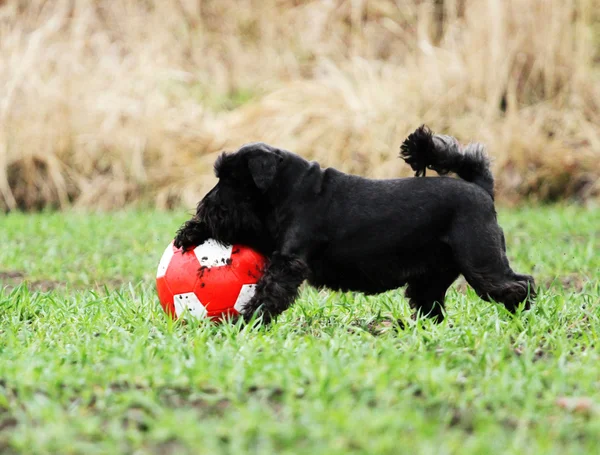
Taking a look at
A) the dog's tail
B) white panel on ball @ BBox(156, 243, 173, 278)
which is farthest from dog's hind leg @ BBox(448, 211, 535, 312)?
white panel on ball @ BBox(156, 243, 173, 278)

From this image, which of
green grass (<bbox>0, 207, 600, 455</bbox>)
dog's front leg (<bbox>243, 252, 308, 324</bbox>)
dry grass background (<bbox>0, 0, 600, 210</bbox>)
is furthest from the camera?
dry grass background (<bbox>0, 0, 600, 210</bbox>)

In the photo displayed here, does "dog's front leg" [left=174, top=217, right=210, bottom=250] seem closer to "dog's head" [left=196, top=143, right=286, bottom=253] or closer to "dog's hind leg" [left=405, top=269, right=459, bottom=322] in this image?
"dog's head" [left=196, top=143, right=286, bottom=253]

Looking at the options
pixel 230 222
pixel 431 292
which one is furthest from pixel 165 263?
pixel 431 292

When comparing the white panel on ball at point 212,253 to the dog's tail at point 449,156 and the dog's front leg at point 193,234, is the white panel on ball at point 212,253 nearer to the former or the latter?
the dog's front leg at point 193,234

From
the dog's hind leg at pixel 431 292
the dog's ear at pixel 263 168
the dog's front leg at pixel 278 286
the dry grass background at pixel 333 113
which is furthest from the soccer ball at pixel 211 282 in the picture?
the dry grass background at pixel 333 113

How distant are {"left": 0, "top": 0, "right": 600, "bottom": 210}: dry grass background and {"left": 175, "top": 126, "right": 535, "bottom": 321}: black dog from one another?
5841 millimetres

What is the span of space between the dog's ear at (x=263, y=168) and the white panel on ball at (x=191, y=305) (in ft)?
2.05

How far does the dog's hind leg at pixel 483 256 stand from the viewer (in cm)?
409

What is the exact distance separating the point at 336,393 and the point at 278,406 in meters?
0.20

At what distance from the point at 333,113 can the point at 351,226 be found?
6935 millimetres

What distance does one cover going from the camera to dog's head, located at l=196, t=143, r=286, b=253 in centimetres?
417

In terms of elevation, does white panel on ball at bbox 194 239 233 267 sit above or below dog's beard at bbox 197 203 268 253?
below

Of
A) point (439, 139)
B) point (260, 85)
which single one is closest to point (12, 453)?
point (439, 139)

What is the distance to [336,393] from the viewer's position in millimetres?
2930
